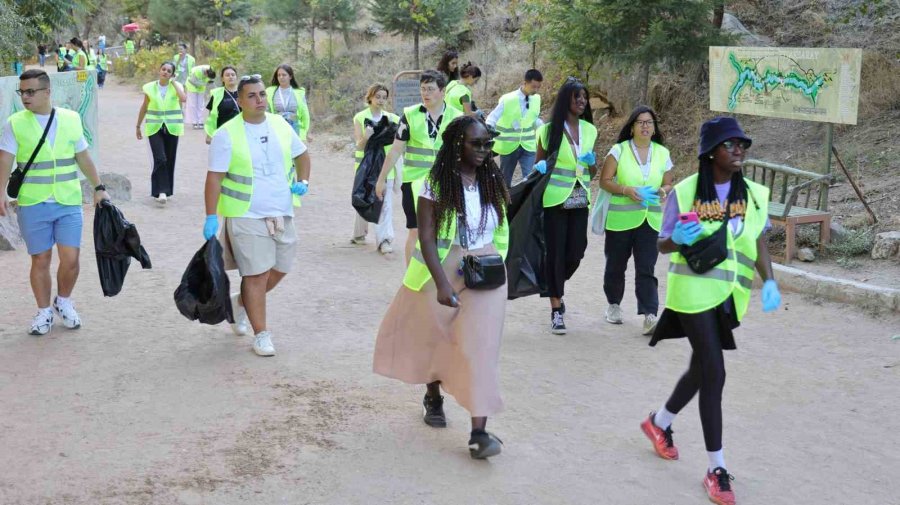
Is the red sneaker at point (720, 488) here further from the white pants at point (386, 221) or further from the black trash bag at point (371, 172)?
the white pants at point (386, 221)

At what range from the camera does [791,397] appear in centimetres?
640

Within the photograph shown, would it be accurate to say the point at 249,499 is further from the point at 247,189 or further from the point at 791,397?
the point at 791,397

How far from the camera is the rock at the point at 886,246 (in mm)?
9336

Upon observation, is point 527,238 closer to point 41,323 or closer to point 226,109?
point 41,323

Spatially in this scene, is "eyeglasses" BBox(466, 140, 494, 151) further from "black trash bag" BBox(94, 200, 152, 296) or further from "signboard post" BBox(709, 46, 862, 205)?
"signboard post" BBox(709, 46, 862, 205)

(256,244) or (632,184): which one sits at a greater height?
(632,184)

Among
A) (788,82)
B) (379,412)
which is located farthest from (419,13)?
(379,412)

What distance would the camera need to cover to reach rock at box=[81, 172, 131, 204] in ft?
43.2

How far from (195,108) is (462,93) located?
14.0m

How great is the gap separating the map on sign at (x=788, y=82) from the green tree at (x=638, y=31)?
1954 millimetres

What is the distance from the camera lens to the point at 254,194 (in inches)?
262

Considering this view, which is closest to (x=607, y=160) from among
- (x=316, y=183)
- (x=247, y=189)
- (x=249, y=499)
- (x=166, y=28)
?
(x=247, y=189)

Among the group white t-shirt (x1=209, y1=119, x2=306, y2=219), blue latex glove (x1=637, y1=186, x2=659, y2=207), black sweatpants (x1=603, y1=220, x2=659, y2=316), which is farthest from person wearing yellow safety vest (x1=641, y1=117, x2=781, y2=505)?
white t-shirt (x1=209, y1=119, x2=306, y2=219)

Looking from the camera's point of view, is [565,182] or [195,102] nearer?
[565,182]
